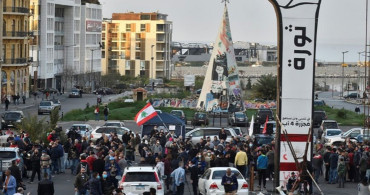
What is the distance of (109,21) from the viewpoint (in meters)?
199

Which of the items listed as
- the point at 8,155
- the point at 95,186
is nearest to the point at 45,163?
the point at 8,155

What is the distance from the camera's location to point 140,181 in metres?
29.7

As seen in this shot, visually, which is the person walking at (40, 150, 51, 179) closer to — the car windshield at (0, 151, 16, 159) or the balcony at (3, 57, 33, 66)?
the car windshield at (0, 151, 16, 159)

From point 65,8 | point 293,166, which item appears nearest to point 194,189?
point 293,166

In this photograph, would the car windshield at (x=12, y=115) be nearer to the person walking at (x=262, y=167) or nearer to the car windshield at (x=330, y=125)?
the car windshield at (x=330, y=125)

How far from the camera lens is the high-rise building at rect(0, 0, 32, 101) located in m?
102

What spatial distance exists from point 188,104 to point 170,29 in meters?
106

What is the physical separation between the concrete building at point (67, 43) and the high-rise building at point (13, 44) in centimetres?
1963

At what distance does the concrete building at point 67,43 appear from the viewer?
128750 millimetres

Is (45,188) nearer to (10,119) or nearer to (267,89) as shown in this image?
(10,119)

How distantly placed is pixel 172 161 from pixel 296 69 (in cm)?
1459

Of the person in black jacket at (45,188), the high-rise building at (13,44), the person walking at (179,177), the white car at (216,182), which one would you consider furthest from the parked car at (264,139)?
the high-rise building at (13,44)

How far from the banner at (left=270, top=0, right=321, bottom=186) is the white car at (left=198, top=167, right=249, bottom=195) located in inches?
368

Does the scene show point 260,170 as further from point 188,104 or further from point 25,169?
point 188,104
